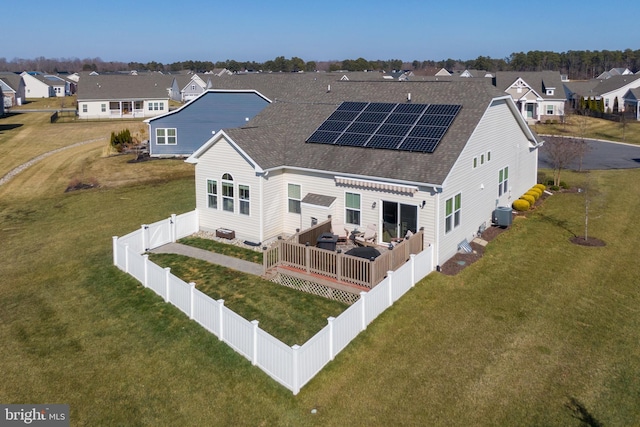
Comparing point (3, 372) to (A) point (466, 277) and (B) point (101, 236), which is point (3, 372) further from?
(A) point (466, 277)

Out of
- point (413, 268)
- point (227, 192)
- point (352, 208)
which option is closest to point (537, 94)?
point (352, 208)

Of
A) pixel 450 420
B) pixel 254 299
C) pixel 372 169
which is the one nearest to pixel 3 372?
pixel 254 299

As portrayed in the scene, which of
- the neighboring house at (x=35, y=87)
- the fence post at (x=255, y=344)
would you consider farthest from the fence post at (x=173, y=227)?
the neighboring house at (x=35, y=87)

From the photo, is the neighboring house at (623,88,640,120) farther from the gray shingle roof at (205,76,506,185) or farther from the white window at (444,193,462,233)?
the white window at (444,193,462,233)

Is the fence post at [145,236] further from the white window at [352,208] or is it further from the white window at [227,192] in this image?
the white window at [352,208]

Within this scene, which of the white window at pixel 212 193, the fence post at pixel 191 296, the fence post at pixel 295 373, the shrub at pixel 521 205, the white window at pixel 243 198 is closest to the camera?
the fence post at pixel 295 373

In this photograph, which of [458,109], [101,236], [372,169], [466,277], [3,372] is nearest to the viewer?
[3,372]

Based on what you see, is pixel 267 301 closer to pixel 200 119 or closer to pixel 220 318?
pixel 220 318
